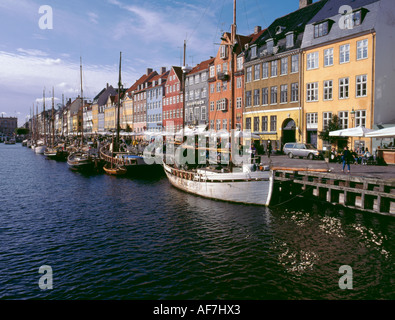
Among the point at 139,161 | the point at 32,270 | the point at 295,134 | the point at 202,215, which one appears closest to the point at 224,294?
the point at 32,270

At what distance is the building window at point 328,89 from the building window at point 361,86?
3.48m

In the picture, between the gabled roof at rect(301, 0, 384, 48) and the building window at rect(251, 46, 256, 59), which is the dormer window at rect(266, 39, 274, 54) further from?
the gabled roof at rect(301, 0, 384, 48)

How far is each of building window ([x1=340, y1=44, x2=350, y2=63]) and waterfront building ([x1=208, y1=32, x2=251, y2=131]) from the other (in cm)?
1814

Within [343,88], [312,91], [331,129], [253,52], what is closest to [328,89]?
[343,88]

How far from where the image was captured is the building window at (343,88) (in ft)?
125

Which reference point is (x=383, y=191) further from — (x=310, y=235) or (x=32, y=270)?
(x=32, y=270)

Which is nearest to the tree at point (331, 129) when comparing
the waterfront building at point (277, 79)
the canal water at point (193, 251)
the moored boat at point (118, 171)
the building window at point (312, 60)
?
the waterfront building at point (277, 79)

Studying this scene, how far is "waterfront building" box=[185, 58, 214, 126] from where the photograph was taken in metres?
64.8

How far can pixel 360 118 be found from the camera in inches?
1427

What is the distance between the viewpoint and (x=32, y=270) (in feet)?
40.7

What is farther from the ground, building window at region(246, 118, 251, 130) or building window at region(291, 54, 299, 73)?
building window at region(291, 54, 299, 73)

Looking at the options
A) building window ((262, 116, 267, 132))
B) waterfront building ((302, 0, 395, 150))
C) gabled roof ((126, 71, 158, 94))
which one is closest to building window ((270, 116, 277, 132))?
building window ((262, 116, 267, 132))

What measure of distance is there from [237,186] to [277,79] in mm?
28548
